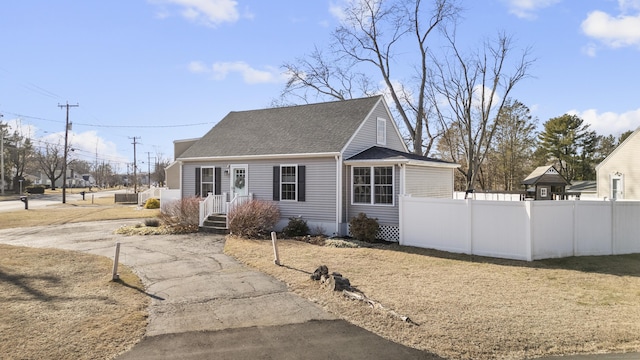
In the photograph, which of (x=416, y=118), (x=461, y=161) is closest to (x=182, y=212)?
(x=416, y=118)

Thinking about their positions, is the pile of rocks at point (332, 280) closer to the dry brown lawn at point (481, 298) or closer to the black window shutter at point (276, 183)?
the dry brown lawn at point (481, 298)

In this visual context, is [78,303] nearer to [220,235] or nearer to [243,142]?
[220,235]

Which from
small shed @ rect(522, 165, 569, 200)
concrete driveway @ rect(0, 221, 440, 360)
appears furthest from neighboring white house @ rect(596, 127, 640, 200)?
concrete driveway @ rect(0, 221, 440, 360)

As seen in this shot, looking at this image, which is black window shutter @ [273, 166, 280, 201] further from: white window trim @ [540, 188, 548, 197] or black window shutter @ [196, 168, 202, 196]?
white window trim @ [540, 188, 548, 197]

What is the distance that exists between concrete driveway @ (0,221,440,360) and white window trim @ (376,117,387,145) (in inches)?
392

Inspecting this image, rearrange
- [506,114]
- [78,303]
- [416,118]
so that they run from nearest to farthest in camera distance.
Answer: [78,303]
[416,118]
[506,114]

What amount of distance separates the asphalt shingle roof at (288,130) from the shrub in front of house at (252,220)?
272 cm

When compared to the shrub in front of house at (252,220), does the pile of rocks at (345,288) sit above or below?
below

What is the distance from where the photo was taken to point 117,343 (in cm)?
527

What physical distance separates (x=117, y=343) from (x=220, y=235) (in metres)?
10.8

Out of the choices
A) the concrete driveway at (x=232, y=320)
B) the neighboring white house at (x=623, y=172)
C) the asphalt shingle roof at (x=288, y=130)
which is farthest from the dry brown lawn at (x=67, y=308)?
the neighboring white house at (x=623, y=172)

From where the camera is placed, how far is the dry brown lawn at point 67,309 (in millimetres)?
5098

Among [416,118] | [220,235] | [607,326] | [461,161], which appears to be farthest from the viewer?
[461,161]

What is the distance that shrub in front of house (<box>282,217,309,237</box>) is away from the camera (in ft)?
51.4
